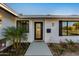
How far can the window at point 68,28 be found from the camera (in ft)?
52.2

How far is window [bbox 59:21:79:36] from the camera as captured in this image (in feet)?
52.2

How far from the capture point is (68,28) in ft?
53.2

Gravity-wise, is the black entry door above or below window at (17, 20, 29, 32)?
below

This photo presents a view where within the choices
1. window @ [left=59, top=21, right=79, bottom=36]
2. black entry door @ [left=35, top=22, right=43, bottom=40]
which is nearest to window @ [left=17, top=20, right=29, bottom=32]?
black entry door @ [left=35, top=22, right=43, bottom=40]

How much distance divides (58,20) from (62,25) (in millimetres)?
670

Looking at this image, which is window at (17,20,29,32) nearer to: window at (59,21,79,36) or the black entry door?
the black entry door

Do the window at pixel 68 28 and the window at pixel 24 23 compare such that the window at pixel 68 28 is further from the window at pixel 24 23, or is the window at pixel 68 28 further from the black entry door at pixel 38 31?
the window at pixel 24 23

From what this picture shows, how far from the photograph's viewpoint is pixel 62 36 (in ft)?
51.8

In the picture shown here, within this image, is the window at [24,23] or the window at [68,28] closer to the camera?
the window at [68,28]

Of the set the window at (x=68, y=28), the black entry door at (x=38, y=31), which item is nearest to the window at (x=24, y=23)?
the black entry door at (x=38, y=31)

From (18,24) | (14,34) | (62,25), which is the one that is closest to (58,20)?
(62,25)

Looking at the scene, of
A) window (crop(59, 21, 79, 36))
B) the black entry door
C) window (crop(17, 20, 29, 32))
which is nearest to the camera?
window (crop(59, 21, 79, 36))

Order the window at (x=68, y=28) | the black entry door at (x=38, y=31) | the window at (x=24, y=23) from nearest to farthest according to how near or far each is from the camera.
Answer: the window at (x=68, y=28) → the window at (x=24, y=23) → the black entry door at (x=38, y=31)

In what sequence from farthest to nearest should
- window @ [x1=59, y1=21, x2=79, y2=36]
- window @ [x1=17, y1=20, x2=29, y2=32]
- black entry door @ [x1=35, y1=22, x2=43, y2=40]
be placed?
black entry door @ [x1=35, y1=22, x2=43, y2=40], window @ [x1=17, y1=20, x2=29, y2=32], window @ [x1=59, y1=21, x2=79, y2=36]
